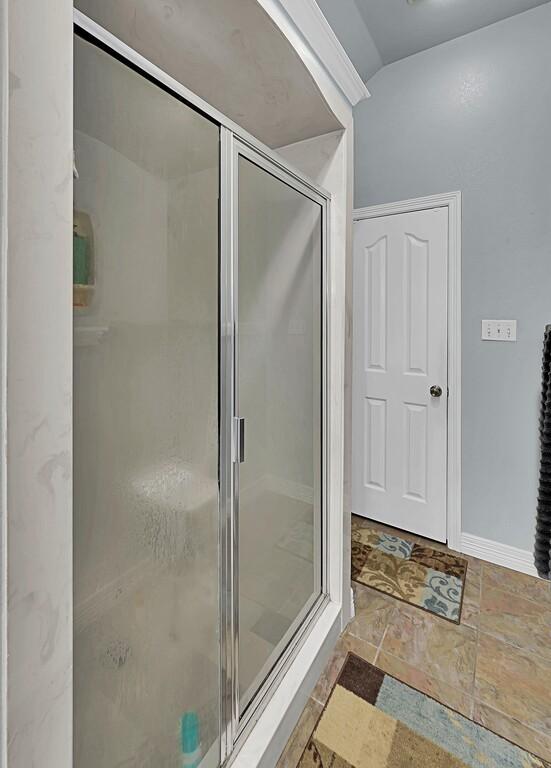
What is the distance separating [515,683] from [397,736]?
512 mm

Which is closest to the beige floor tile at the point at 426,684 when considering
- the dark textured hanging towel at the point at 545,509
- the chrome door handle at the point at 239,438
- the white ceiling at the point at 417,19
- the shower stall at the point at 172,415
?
the shower stall at the point at 172,415

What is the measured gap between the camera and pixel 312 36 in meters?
1.19

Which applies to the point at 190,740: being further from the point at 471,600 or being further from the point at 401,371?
the point at 401,371

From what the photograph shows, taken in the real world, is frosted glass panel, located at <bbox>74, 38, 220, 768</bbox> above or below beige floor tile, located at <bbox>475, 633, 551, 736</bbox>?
above

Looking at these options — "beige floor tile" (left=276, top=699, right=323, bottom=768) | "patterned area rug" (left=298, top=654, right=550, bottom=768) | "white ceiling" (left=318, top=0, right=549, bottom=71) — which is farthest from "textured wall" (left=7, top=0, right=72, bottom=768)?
"white ceiling" (left=318, top=0, right=549, bottom=71)

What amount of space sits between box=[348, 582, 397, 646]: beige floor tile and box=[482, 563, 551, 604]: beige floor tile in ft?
1.74

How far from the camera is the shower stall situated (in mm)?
736

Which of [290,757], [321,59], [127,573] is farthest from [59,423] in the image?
[321,59]

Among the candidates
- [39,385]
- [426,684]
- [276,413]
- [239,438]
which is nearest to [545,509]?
[426,684]

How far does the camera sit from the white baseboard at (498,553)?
6.84 feet

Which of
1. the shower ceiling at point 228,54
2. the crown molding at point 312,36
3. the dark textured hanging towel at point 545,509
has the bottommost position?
the dark textured hanging towel at point 545,509

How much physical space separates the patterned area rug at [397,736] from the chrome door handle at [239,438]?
35.9 inches

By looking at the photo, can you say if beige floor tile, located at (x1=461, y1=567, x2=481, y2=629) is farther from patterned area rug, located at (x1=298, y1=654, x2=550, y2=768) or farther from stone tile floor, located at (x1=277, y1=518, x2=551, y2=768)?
patterned area rug, located at (x1=298, y1=654, x2=550, y2=768)

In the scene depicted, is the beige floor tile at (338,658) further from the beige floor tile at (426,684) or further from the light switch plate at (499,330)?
the light switch plate at (499,330)
